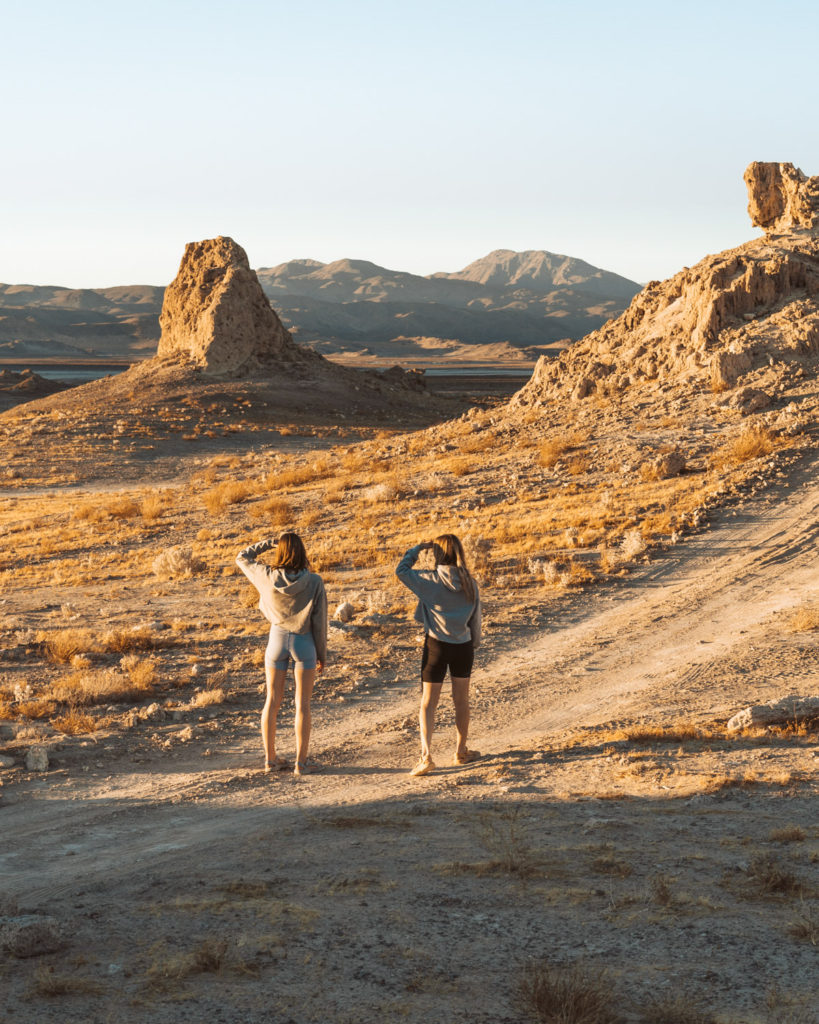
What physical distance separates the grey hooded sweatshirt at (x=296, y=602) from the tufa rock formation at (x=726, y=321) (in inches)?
684

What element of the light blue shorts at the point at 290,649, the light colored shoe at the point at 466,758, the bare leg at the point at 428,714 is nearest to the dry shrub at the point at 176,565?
the light blue shorts at the point at 290,649

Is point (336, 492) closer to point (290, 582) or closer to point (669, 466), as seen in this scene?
point (669, 466)

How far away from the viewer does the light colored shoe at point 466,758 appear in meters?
7.48

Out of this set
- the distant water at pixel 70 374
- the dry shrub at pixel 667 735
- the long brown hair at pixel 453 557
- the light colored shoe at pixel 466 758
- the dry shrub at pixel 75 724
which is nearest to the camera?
the long brown hair at pixel 453 557

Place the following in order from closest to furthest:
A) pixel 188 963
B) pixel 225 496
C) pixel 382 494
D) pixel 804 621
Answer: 1. pixel 188 963
2. pixel 804 621
3. pixel 382 494
4. pixel 225 496

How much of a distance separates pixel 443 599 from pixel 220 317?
160 ft

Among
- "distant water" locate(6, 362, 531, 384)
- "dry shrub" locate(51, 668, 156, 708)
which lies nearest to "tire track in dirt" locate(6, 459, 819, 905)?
"dry shrub" locate(51, 668, 156, 708)

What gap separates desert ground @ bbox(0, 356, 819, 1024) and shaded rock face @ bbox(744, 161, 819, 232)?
12.4 meters

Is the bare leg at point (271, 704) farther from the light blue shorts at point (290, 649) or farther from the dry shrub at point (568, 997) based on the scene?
Answer: the dry shrub at point (568, 997)

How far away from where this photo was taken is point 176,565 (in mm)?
16812

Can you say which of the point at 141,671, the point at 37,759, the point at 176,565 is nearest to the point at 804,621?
the point at 141,671

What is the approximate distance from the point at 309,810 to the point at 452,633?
62.6 inches

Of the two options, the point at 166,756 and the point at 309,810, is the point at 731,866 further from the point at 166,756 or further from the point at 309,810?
the point at 166,756

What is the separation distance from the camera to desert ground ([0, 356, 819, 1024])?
4293 millimetres
